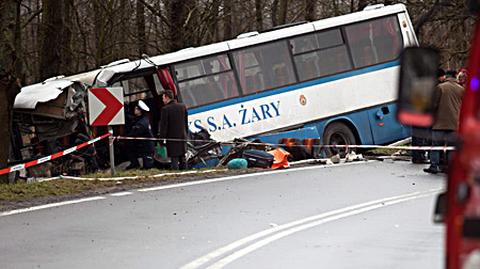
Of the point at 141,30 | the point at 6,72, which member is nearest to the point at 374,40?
the point at 6,72

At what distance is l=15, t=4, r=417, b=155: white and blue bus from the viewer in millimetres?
22000

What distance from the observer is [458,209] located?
3.87 m

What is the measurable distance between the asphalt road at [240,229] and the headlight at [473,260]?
447 cm

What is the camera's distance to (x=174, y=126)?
64.4ft

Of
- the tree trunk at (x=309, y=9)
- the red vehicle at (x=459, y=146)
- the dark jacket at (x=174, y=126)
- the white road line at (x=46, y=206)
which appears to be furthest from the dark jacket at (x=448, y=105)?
the tree trunk at (x=309, y=9)

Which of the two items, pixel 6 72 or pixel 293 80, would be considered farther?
pixel 293 80

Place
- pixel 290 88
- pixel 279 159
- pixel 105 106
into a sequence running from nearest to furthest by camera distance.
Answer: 1. pixel 105 106
2. pixel 279 159
3. pixel 290 88

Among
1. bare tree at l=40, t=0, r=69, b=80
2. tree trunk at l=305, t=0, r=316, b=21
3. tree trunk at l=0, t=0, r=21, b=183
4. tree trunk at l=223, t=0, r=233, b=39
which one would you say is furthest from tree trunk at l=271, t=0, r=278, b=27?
tree trunk at l=0, t=0, r=21, b=183

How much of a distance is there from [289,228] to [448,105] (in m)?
7.34

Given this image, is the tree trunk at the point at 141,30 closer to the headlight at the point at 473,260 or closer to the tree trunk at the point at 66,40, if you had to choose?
the tree trunk at the point at 66,40

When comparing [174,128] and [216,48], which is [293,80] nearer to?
[216,48]

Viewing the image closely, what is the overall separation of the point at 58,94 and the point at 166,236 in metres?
10.3

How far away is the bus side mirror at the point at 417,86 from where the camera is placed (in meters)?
3.94

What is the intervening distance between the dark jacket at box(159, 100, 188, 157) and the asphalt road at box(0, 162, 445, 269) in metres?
3.53
